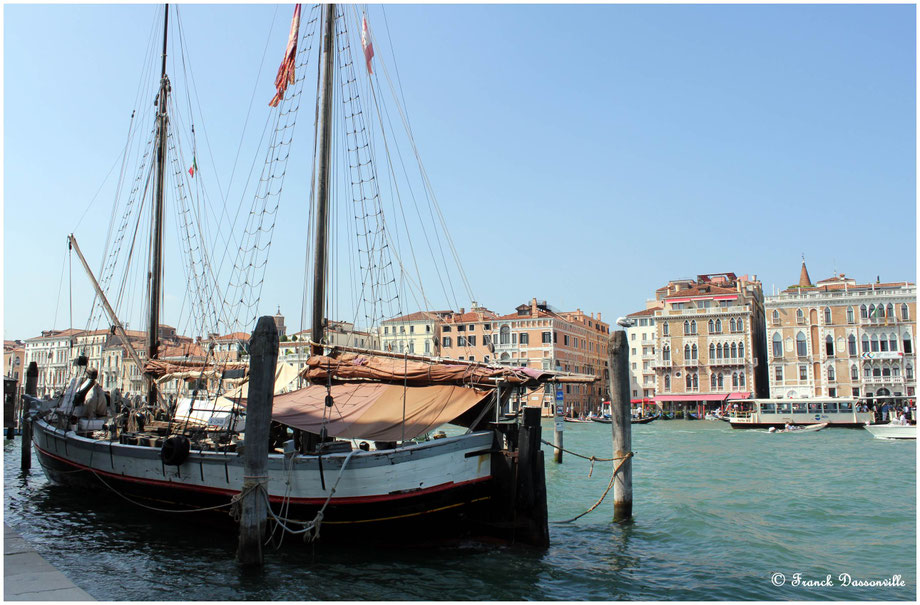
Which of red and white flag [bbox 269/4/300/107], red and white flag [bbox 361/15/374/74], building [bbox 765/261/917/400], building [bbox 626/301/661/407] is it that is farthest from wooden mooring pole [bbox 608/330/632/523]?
building [bbox 626/301/661/407]

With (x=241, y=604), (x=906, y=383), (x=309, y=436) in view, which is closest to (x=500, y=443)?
(x=309, y=436)

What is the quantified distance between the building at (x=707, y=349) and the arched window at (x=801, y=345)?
189 inches

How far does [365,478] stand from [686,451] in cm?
2573

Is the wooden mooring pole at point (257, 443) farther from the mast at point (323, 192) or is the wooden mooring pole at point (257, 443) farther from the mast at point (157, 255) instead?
the mast at point (157, 255)

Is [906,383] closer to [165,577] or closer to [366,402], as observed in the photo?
[366,402]

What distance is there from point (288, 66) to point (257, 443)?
11579mm

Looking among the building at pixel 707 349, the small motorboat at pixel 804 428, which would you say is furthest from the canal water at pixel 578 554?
the building at pixel 707 349

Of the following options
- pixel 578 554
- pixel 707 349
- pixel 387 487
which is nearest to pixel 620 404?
pixel 578 554

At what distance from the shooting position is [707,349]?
246ft

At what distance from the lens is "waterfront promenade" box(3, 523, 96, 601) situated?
288 inches

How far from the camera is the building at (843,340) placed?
6562cm

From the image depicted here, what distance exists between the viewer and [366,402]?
1406cm

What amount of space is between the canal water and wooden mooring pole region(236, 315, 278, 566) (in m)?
0.49

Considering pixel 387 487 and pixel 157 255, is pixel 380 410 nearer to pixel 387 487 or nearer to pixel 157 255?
pixel 387 487
